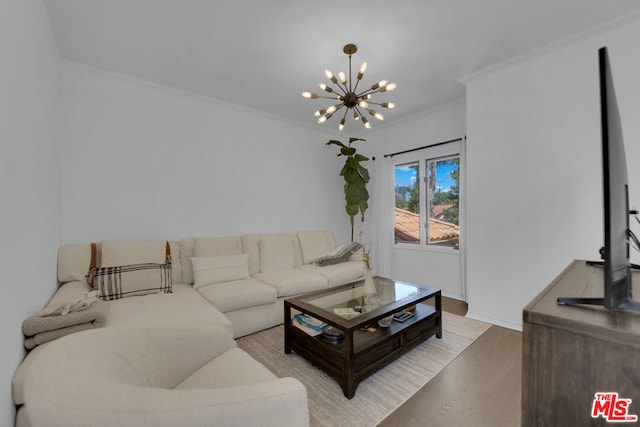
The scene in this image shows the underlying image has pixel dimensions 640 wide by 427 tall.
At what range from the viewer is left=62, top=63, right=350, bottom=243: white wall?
8.77ft

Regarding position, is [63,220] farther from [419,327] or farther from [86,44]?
[419,327]

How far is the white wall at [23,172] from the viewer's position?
3.90ft

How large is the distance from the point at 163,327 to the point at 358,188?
11.5 ft

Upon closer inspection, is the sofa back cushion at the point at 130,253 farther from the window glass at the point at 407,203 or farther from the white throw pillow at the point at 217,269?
the window glass at the point at 407,203

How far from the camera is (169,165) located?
124 inches

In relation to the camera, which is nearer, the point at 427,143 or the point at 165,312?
the point at 165,312

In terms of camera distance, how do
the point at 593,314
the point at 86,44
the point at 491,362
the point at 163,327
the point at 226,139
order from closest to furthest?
the point at 593,314, the point at 163,327, the point at 491,362, the point at 86,44, the point at 226,139

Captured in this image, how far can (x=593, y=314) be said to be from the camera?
2.41ft

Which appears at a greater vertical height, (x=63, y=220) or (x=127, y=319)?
(x=63, y=220)

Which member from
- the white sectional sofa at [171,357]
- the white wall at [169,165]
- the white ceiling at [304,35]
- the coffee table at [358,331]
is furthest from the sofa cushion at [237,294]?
the white ceiling at [304,35]

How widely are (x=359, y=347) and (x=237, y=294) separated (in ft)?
4.05

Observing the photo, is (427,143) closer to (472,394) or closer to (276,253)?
(276,253)

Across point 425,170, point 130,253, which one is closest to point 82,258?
point 130,253

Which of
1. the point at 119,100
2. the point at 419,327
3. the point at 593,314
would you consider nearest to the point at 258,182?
the point at 119,100
